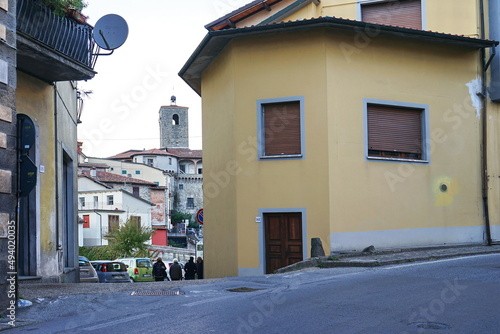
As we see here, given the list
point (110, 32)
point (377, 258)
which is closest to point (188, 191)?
point (377, 258)

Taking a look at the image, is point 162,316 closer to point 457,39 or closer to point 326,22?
point 326,22

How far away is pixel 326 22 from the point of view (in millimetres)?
17484

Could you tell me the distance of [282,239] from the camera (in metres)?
18.2

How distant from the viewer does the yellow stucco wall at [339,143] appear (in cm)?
1786

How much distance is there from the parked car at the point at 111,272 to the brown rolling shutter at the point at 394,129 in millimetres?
14202

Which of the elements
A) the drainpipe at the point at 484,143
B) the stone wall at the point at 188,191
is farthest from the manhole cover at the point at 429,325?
the stone wall at the point at 188,191

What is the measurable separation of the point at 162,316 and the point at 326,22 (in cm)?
1145

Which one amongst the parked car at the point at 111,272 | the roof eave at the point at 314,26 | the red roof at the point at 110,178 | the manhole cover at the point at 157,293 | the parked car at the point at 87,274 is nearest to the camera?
the manhole cover at the point at 157,293

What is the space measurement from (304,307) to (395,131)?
11.5 metres

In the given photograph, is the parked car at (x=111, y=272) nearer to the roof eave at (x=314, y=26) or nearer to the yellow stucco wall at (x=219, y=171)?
the yellow stucco wall at (x=219, y=171)

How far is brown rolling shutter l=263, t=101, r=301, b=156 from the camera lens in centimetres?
1820

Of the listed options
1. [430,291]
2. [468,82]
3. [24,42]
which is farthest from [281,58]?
[430,291]

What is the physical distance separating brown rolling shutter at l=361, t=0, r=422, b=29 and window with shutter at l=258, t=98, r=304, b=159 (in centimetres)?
506

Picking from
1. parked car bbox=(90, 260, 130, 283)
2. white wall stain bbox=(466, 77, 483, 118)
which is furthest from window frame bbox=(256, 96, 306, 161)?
parked car bbox=(90, 260, 130, 283)
